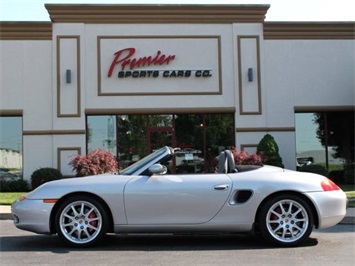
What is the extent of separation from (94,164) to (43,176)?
85.4 inches

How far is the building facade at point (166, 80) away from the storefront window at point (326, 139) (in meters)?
0.09

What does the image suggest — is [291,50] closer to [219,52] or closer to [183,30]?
[219,52]

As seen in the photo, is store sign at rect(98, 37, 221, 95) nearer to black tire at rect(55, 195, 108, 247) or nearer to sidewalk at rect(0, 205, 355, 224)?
sidewalk at rect(0, 205, 355, 224)

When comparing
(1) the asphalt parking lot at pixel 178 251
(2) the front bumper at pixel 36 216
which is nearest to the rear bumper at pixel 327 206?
(1) the asphalt parking lot at pixel 178 251

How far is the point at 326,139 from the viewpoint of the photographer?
1778 cm

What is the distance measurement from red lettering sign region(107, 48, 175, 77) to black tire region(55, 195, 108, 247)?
11020 millimetres

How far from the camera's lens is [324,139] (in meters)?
17.8

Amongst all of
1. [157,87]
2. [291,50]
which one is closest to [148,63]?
[157,87]

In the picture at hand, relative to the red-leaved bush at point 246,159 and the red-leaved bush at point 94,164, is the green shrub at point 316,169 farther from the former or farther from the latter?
the red-leaved bush at point 94,164

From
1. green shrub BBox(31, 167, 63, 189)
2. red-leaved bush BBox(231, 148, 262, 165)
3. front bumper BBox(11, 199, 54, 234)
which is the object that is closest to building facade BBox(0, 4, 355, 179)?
green shrub BBox(31, 167, 63, 189)

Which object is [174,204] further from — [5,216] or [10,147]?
[10,147]

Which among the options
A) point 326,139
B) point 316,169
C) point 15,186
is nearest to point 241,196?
point 316,169

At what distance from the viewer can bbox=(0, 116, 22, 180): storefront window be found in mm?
16828

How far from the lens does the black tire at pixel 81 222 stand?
617 cm
